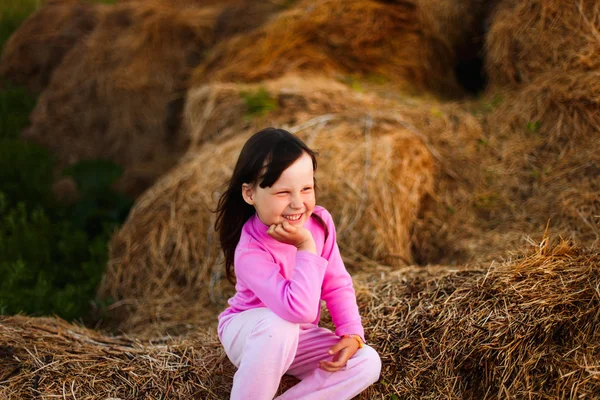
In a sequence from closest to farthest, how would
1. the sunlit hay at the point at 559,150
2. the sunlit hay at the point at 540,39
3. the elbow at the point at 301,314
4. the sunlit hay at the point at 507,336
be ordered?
the elbow at the point at 301,314 → the sunlit hay at the point at 507,336 → the sunlit hay at the point at 559,150 → the sunlit hay at the point at 540,39

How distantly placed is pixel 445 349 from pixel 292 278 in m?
0.74

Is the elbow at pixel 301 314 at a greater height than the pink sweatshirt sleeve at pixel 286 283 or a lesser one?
lesser

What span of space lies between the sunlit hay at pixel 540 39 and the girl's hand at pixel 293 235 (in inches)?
98.9

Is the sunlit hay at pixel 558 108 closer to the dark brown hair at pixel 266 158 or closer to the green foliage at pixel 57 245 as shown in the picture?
the dark brown hair at pixel 266 158

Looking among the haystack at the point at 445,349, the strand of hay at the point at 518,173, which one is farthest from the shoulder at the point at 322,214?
the strand of hay at the point at 518,173

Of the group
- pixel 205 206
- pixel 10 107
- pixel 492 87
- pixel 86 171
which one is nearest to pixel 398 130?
pixel 492 87

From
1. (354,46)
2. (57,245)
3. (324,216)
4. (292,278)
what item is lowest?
(57,245)

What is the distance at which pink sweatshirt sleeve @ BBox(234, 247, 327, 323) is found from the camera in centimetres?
202

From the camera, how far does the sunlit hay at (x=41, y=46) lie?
693 cm

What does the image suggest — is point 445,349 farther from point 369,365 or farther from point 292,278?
point 292,278

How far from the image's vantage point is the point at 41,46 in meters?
6.98

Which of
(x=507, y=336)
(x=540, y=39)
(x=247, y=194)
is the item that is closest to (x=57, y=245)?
(x=247, y=194)

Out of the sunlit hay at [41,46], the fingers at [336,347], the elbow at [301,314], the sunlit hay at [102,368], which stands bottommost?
the sunlit hay at [102,368]

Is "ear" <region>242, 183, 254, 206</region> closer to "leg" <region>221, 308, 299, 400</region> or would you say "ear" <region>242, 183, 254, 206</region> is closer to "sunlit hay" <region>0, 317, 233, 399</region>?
"leg" <region>221, 308, 299, 400</region>
